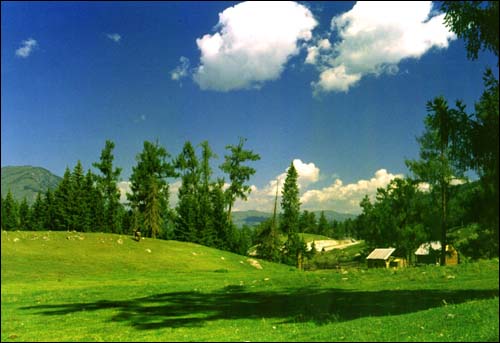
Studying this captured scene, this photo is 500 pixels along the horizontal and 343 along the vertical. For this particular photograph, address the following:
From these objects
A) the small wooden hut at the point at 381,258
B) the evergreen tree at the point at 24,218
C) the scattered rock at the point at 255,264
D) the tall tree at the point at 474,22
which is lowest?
the scattered rock at the point at 255,264

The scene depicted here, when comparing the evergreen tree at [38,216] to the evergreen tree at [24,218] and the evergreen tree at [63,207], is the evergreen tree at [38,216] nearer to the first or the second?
the evergreen tree at [24,218]

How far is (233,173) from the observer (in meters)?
90.1

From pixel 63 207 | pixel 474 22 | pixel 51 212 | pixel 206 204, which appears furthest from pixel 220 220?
pixel 474 22

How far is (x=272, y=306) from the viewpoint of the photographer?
75.5 ft

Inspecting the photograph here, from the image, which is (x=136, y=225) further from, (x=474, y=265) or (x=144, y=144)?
(x=474, y=265)

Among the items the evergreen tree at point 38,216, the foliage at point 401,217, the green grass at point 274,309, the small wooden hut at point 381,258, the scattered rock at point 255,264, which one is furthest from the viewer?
the evergreen tree at point 38,216

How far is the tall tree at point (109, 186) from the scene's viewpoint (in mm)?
89562

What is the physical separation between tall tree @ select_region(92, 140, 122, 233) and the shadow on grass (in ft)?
217

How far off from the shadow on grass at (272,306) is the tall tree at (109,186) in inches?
2608

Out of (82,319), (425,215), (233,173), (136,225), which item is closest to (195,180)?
(233,173)

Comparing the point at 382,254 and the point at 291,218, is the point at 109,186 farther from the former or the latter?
the point at 382,254

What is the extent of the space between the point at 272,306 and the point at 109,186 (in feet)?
250

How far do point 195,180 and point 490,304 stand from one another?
8231 centimetres

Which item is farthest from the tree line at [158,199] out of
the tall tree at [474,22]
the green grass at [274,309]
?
the tall tree at [474,22]
